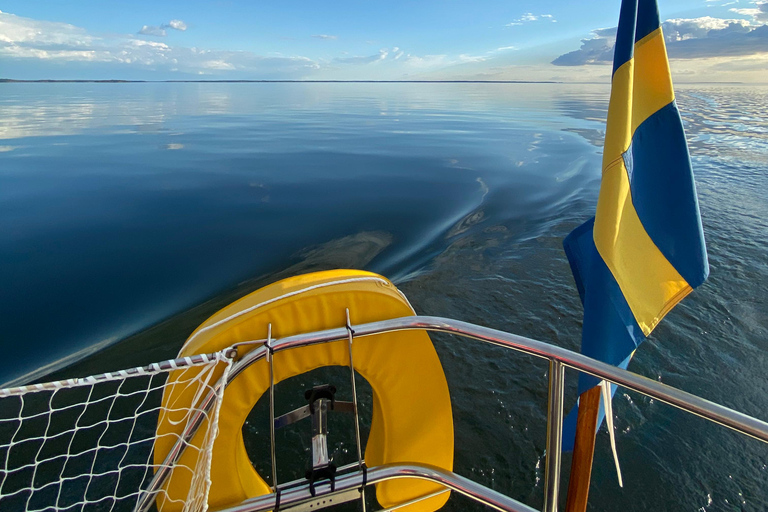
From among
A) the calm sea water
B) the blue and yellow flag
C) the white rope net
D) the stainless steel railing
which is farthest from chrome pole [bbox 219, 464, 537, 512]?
the calm sea water

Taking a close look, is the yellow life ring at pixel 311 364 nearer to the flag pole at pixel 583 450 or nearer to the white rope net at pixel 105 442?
the white rope net at pixel 105 442

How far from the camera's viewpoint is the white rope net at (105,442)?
1379 mm

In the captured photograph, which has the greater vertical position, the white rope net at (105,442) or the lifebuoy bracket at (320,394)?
the lifebuoy bracket at (320,394)

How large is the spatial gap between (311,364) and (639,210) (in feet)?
5.04

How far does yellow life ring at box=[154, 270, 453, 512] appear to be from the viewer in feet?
5.01

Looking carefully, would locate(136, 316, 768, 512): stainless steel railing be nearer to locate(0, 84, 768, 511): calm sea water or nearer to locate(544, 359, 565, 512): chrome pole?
locate(544, 359, 565, 512): chrome pole

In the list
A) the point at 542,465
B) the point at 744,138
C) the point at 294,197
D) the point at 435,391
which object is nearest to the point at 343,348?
A: the point at 435,391

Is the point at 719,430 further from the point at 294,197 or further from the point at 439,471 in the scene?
the point at 294,197

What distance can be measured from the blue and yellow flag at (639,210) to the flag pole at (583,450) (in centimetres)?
6

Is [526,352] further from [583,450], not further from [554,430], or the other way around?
[583,450]

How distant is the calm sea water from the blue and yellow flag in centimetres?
116

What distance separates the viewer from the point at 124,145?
1009 cm

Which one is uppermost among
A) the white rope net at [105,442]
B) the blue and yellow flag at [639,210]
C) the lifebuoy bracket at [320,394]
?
the blue and yellow flag at [639,210]

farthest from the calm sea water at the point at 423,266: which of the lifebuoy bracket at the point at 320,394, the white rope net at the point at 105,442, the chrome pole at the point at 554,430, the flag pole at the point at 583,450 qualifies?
the lifebuoy bracket at the point at 320,394
